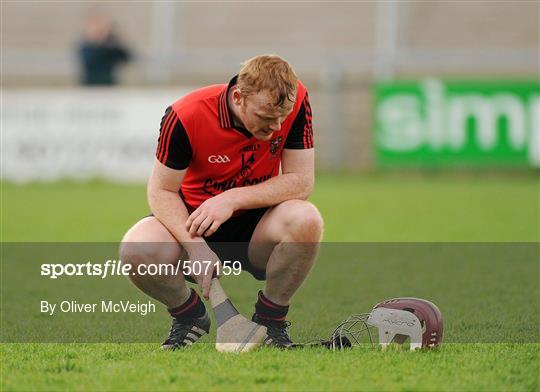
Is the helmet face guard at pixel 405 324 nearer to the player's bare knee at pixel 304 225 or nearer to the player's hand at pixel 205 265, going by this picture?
the player's bare knee at pixel 304 225

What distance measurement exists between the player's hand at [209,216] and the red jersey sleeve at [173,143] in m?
0.23

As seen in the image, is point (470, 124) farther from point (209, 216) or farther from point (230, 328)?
point (230, 328)

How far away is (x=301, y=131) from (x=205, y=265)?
855 millimetres

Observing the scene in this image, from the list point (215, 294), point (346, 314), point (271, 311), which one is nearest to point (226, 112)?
point (215, 294)

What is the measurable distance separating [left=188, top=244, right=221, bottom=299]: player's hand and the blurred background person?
13498 millimetres

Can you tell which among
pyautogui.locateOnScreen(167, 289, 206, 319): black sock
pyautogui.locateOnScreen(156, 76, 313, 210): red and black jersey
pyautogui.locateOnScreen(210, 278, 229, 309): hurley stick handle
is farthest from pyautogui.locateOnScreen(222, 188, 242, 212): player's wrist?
pyautogui.locateOnScreen(167, 289, 206, 319): black sock

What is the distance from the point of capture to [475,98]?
57.2 feet

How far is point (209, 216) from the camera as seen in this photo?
17.0ft

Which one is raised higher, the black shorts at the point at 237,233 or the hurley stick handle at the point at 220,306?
the black shorts at the point at 237,233

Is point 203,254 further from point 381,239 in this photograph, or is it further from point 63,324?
point 381,239

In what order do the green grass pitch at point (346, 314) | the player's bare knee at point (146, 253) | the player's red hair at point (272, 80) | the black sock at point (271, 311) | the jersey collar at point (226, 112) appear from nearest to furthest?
the green grass pitch at point (346, 314), the player's red hair at point (272, 80), the player's bare knee at point (146, 253), the jersey collar at point (226, 112), the black sock at point (271, 311)

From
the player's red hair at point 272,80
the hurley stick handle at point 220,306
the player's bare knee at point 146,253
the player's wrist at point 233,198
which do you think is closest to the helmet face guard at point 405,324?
the hurley stick handle at point 220,306

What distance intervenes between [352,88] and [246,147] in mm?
14033

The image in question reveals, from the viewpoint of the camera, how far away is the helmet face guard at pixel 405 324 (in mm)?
5008
